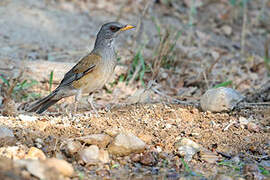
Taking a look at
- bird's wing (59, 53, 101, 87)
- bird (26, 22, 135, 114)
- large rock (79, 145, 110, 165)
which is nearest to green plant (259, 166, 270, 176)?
large rock (79, 145, 110, 165)

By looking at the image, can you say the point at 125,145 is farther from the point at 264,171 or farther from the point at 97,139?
the point at 264,171

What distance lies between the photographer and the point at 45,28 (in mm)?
8797

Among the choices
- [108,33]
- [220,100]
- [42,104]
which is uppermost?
[108,33]

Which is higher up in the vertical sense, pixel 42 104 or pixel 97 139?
pixel 97 139

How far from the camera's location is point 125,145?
4.24 meters

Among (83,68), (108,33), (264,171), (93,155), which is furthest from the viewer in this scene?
(108,33)

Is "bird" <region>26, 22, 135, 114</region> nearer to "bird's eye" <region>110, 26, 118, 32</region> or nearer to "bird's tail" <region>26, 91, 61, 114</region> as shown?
"bird's tail" <region>26, 91, 61, 114</region>

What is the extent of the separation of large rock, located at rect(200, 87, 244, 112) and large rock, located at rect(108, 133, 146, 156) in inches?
57.1

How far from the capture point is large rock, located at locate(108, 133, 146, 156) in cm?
426

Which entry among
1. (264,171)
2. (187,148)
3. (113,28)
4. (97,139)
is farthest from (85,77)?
(264,171)

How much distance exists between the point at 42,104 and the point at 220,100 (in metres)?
2.28

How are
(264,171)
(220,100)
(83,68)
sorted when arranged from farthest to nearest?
1. (83,68)
2. (220,100)
3. (264,171)

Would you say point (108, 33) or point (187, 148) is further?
point (108, 33)

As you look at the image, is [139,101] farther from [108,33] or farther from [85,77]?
[108,33]
